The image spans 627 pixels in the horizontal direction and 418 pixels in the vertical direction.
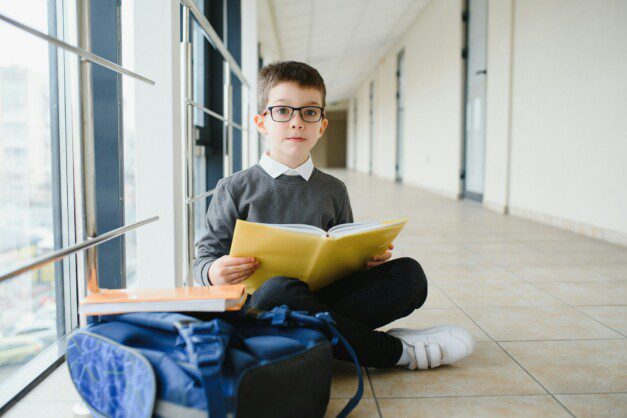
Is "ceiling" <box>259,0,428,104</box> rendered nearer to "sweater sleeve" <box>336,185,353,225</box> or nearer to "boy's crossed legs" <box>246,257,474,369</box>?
"sweater sleeve" <box>336,185,353,225</box>

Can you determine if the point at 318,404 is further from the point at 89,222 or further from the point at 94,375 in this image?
the point at 89,222

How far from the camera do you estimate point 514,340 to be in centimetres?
121

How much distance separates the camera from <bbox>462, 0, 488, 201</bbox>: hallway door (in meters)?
4.64

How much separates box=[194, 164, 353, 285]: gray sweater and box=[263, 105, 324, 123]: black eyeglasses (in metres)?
0.11

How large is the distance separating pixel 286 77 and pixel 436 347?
1.95 feet

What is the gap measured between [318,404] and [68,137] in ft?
2.45

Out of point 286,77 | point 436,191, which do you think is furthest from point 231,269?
point 436,191

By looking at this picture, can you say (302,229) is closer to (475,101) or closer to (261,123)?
(261,123)

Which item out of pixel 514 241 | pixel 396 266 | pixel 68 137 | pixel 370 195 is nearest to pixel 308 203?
pixel 396 266

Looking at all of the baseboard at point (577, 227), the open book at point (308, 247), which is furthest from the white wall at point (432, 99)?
the open book at point (308, 247)

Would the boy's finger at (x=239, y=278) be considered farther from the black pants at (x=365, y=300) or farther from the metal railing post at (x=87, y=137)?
the metal railing post at (x=87, y=137)

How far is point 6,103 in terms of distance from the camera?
957 mm

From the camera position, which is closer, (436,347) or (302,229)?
(302,229)

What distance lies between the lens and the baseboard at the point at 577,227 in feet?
8.36
